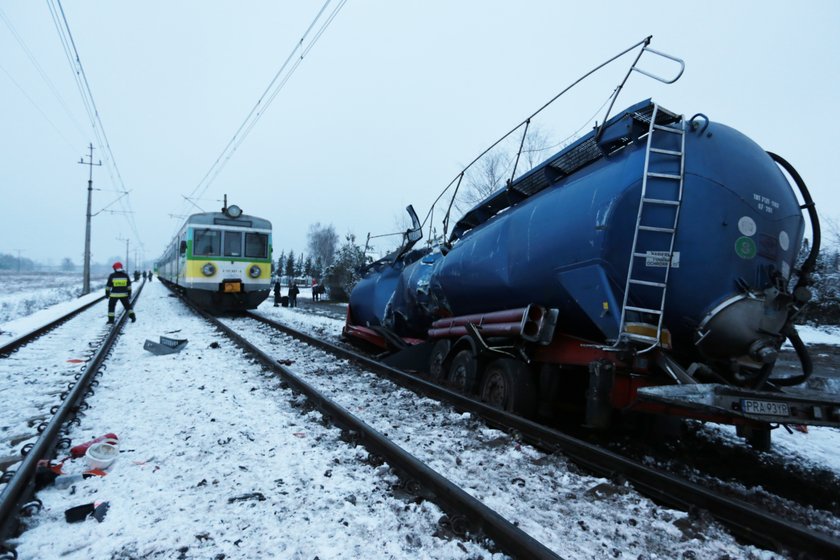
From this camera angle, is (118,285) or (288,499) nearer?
(288,499)

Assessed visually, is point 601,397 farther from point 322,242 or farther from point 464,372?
point 322,242

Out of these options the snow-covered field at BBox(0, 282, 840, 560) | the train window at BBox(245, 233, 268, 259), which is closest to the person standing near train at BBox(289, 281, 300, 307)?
the train window at BBox(245, 233, 268, 259)

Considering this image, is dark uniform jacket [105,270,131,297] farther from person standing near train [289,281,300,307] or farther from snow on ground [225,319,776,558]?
snow on ground [225,319,776,558]

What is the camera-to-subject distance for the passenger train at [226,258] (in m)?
16.0

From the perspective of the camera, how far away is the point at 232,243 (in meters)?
16.5

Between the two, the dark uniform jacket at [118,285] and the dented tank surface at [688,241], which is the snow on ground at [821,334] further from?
the dark uniform jacket at [118,285]

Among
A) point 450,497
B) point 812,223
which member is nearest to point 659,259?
point 812,223

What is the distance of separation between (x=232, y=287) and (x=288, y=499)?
559 inches

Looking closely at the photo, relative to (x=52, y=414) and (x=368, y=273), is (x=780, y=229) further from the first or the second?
(x=368, y=273)

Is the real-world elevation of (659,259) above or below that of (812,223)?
below

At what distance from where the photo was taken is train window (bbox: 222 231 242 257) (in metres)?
16.4

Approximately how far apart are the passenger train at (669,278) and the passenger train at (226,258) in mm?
13405

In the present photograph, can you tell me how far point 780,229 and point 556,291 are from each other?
80.6 inches

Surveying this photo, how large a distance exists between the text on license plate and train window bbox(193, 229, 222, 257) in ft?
3.52
